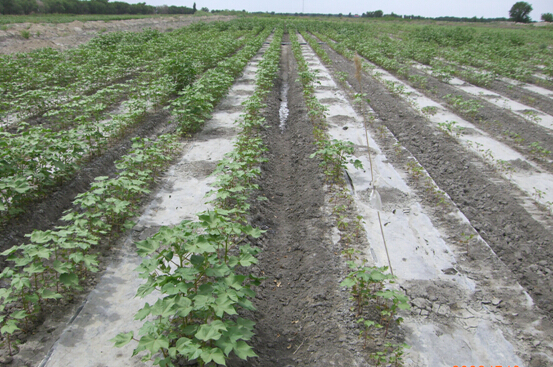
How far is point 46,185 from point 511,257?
671cm

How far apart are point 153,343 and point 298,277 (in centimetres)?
200

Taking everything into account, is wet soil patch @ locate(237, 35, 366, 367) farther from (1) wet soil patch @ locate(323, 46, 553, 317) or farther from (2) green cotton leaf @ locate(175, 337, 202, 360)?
(1) wet soil patch @ locate(323, 46, 553, 317)

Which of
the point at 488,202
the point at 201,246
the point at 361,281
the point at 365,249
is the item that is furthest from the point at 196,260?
the point at 488,202

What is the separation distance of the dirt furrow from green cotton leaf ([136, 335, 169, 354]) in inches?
35.7

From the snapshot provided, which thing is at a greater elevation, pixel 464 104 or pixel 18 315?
pixel 464 104

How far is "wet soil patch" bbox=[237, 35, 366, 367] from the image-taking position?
302cm

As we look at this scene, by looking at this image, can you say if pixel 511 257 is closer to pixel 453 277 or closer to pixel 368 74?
pixel 453 277

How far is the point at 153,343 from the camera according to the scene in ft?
7.68

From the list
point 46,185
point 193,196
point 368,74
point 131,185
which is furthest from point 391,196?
point 368,74

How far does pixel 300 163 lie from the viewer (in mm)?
6660

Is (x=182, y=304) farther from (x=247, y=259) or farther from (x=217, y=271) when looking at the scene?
(x=247, y=259)

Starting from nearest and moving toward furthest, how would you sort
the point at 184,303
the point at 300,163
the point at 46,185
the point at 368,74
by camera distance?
1. the point at 184,303
2. the point at 46,185
3. the point at 300,163
4. the point at 368,74

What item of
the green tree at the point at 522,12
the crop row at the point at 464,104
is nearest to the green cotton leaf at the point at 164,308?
the crop row at the point at 464,104

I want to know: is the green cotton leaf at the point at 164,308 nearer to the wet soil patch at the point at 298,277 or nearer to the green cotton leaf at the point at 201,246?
the green cotton leaf at the point at 201,246
